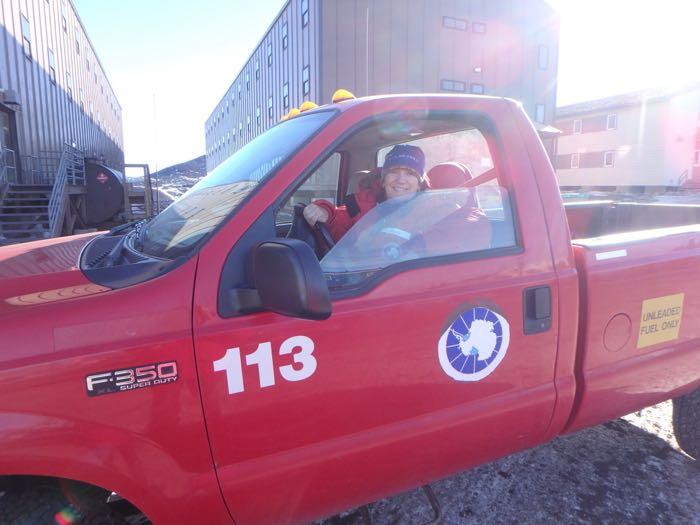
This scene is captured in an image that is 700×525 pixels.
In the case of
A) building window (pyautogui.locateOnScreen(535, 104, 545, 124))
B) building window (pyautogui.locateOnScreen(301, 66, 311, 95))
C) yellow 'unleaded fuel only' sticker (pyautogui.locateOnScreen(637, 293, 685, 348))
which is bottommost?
yellow 'unleaded fuel only' sticker (pyautogui.locateOnScreen(637, 293, 685, 348))

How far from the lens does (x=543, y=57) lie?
21.1 m

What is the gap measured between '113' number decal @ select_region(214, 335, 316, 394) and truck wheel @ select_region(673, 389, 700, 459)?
2321 millimetres

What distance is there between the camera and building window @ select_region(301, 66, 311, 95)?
1735 centimetres

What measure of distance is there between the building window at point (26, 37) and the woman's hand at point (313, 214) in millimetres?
16245

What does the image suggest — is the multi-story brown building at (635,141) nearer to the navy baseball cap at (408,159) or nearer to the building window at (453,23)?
the building window at (453,23)

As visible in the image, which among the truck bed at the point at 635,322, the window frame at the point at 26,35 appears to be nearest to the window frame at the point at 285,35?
the window frame at the point at 26,35

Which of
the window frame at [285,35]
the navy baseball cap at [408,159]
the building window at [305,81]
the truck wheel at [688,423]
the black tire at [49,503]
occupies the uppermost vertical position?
the window frame at [285,35]

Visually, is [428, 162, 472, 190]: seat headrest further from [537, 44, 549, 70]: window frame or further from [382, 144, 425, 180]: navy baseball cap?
[537, 44, 549, 70]: window frame

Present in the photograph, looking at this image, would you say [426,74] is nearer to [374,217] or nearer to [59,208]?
[59,208]

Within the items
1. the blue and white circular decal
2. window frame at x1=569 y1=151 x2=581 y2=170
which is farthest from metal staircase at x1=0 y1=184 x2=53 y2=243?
window frame at x1=569 y1=151 x2=581 y2=170

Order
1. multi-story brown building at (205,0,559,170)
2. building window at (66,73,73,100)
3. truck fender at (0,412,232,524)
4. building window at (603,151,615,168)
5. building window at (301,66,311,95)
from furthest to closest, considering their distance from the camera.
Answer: building window at (603,151,615,168), building window at (66,73,73,100), building window at (301,66,311,95), multi-story brown building at (205,0,559,170), truck fender at (0,412,232,524)

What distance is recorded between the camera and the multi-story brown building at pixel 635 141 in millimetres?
29766

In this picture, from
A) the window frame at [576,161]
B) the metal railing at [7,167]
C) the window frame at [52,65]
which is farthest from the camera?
the window frame at [576,161]

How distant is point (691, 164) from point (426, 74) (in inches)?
878
